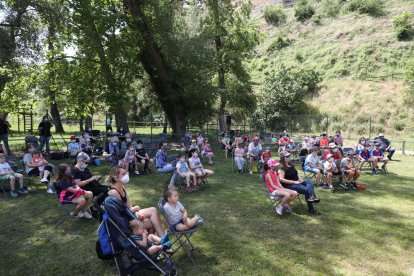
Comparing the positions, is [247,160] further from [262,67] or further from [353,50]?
[262,67]

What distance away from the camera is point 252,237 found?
604 cm

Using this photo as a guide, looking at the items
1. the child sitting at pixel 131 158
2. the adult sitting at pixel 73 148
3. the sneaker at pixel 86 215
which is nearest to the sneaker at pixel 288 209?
the sneaker at pixel 86 215

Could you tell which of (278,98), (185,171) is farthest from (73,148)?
(278,98)

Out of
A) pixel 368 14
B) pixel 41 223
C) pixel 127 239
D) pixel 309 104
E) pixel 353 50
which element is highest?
pixel 368 14

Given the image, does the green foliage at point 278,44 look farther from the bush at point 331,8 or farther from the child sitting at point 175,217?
the child sitting at point 175,217

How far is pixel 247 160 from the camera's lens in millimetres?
13156

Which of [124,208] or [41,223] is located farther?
[41,223]

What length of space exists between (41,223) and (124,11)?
14.7 metres

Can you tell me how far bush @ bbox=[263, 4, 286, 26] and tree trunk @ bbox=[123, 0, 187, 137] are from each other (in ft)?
130

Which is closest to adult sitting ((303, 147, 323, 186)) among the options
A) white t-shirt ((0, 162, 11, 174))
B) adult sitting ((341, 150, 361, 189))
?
adult sitting ((341, 150, 361, 189))

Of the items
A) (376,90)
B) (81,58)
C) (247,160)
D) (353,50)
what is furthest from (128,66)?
(353,50)

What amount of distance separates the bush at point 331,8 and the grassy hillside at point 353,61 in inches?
19.3

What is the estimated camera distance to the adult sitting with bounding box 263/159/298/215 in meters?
7.22

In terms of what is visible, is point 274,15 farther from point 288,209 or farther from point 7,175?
point 7,175
